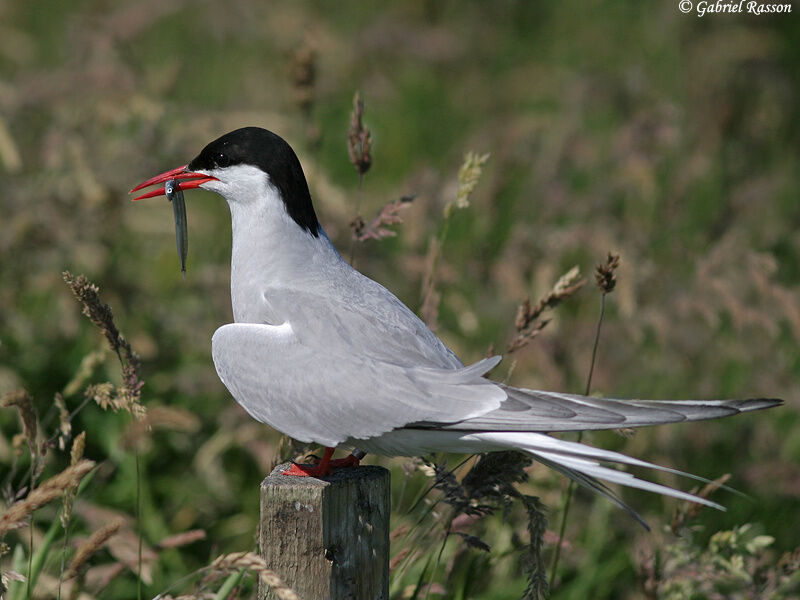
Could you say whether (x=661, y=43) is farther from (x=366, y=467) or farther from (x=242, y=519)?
(x=366, y=467)

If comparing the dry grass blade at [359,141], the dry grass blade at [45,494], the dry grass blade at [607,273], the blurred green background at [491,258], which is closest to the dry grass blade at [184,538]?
the blurred green background at [491,258]

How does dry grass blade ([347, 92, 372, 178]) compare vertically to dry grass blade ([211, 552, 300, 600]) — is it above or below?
above

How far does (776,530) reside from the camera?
3391 mm

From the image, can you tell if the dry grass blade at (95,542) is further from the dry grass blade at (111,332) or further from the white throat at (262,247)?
the white throat at (262,247)

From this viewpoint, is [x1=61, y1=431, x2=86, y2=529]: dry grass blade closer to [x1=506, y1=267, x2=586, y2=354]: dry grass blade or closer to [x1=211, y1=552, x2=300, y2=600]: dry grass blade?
[x1=211, y1=552, x2=300, y2=600]: dry grass blade

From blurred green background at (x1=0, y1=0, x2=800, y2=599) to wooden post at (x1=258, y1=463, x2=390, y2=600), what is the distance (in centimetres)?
46

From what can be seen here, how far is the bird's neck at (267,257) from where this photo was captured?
2117 mm

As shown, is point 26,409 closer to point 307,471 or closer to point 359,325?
point 307,471

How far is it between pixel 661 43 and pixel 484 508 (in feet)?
14.2

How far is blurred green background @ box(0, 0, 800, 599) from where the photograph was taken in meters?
3.24

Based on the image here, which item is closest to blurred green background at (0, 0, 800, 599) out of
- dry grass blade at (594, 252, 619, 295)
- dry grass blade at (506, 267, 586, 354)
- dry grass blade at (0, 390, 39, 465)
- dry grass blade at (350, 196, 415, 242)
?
dry grass blade at (350, 196, 415, 242)

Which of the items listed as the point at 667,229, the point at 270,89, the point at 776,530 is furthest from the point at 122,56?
the point at 776,530

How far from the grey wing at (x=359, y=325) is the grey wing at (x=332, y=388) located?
0.03m

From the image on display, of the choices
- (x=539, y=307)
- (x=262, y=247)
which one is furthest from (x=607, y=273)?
(x=262, y=247)
